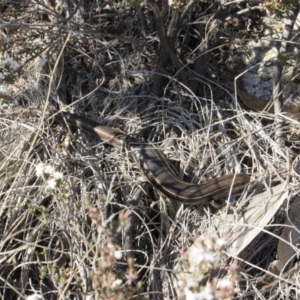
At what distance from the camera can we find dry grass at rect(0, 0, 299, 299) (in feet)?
11.5

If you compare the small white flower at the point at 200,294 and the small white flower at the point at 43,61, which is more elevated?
the small white flower at the point at 200,294

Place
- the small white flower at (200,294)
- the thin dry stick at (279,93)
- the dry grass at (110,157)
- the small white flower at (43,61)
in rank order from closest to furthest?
1. the small white flower at (200,294)
2. the dry grass at (110,157)
3. the thin dry stick at (279,93)
4. the small white flower at (43,61)

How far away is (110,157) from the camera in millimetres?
4035

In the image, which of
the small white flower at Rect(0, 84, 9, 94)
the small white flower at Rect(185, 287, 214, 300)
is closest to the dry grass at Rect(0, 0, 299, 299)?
the small white flower at Rect(0, 84, 9, 94)

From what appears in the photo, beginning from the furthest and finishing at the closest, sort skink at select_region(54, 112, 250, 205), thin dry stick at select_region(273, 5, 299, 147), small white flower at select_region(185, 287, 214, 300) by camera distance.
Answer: thin dry stick at select_region(273, 5, 299, 147) → skink at select_region(54, 112, 250, 205) → small white flower at select_region(185, 287, 214, 300)

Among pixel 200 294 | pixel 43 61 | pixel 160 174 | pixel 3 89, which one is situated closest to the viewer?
pixel 200 294

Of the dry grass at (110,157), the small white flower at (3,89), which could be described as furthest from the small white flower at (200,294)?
the small white flower at (3,89)

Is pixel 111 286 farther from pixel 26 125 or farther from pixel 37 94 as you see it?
pixel 37 94

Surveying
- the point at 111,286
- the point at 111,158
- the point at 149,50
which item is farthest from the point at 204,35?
the point at 111,286

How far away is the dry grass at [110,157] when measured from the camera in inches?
138

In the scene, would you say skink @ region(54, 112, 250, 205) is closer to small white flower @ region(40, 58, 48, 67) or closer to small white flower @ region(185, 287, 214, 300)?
small white flower @ region(40, 58, 48, 67)

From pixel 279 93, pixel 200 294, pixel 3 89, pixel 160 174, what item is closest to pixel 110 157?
pixel 160 174

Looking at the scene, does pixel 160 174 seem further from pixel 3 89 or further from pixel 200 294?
pixel 200 294

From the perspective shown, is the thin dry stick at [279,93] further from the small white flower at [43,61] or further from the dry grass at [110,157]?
the small white flower at [43,61]
